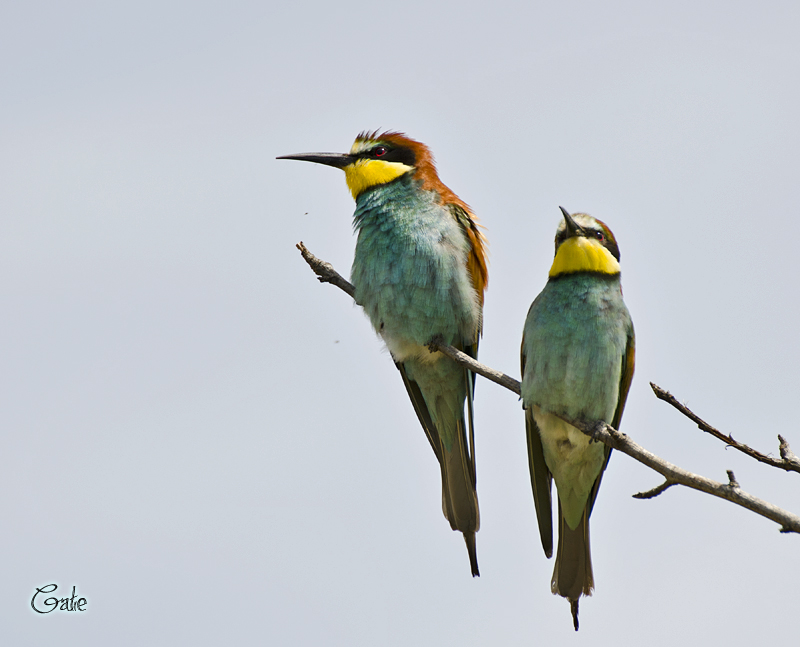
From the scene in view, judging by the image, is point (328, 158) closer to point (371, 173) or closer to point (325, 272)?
point (371, 173)

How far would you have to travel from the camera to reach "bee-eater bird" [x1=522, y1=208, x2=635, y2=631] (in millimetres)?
3715

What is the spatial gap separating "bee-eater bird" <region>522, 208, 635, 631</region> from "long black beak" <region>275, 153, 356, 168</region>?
1.38 meters

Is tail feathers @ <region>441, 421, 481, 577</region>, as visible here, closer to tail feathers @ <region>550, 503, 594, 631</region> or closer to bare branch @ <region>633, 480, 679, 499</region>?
tail feathers @ <region>550, 503, 594, 631</region>

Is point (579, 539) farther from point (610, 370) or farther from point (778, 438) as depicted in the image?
point (778, 438)

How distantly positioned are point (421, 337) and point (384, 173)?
3.14 ft

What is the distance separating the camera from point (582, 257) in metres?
3.88

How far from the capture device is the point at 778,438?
107 inches

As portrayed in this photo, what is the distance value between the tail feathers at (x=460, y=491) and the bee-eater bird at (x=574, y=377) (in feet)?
1.35

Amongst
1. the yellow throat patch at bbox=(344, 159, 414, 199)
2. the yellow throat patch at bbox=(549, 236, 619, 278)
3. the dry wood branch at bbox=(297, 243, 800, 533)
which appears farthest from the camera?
the yellow throat patch at bbox=(344, 159, 414, 199)

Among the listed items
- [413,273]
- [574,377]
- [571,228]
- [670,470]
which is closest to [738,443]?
[670,470]

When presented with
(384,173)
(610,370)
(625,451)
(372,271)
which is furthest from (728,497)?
(384,173)

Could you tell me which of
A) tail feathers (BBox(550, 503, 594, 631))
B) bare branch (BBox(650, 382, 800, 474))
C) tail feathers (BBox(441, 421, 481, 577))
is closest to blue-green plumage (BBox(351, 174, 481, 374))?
tail feathers (BBox(441, 421, 481, 577))

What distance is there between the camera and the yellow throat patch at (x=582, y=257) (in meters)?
3.88

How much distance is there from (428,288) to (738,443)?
1813mm
